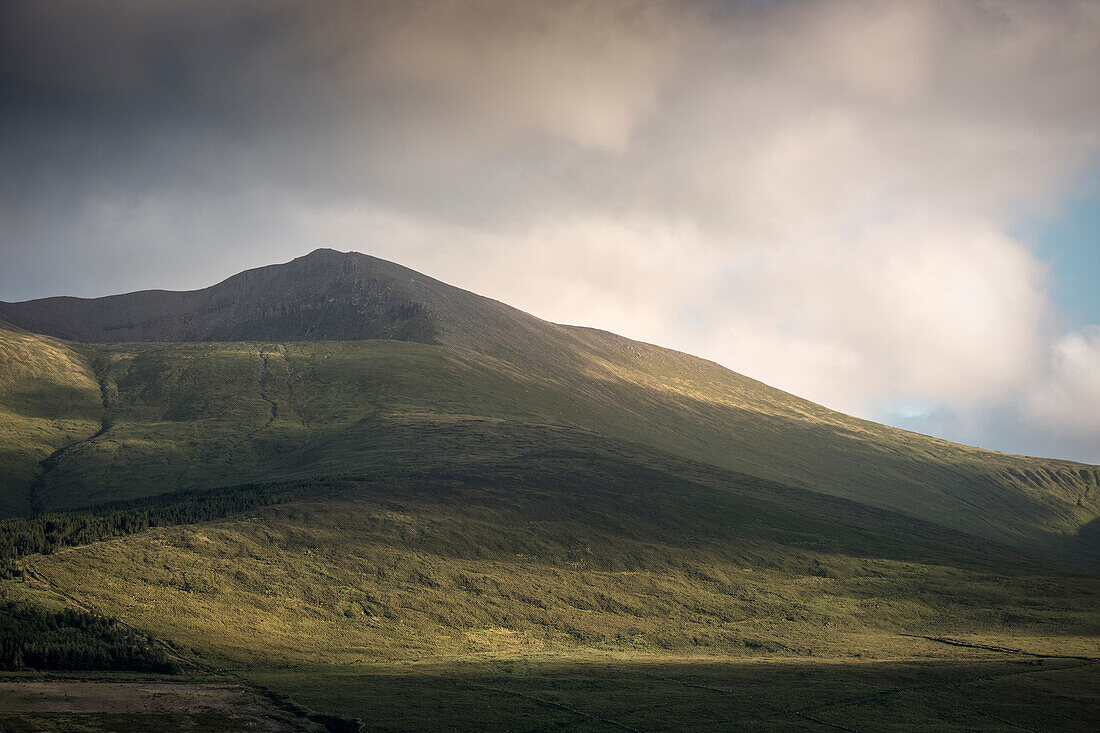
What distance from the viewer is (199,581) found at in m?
68.1

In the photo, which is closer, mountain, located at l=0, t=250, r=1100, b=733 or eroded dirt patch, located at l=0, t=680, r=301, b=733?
eroded dirt patch, located at l=0, t=680, r=301, b=733

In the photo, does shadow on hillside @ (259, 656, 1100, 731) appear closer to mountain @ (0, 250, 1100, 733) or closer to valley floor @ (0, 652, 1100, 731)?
valley floor @ (0, 652, 1100, 731)

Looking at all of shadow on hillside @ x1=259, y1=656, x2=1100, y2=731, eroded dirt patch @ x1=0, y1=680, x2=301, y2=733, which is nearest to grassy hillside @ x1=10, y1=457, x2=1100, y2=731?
shadow on hillside @ x1=259, y1=656, x2=1100, y2=731

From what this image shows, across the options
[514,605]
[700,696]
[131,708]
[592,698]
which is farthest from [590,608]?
[131,708]

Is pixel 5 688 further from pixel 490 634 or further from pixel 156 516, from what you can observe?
pixel 156 516

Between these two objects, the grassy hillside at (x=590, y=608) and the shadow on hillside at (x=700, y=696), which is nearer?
the shadow on hillside at (x=700, y=696)

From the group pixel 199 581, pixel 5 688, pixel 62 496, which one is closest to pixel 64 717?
pixel 5 688

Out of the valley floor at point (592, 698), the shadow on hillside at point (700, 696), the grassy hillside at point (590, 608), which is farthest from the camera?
the grassy hillside at point (590, 608)

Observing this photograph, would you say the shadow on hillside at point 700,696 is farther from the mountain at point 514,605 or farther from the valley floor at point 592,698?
the mountain at point 514,605

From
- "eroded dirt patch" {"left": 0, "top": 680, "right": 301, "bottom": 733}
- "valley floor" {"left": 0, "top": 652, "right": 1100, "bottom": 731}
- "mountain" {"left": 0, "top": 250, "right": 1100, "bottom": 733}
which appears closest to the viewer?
"eroded dirt patch" {"left": 0, "top": 680, "right": 301, "bottom": 733}

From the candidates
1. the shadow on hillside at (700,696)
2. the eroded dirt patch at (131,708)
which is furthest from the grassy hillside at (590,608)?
the eroded dirt patch at (131,708)

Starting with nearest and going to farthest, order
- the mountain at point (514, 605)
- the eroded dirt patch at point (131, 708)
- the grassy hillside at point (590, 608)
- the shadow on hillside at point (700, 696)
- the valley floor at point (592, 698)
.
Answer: the eroded dirt patch at point (131, 708) < the valley floor at point (592, 698) < the shadow on hillside at point (700, 696) < the mountain at point (514, 605) < the grassy hillside at point (590, 608)

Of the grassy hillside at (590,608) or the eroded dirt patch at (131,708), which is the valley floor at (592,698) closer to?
the eroded dirt patch at (131,708)

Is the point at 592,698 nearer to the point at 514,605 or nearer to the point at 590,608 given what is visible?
the point at 514,605
